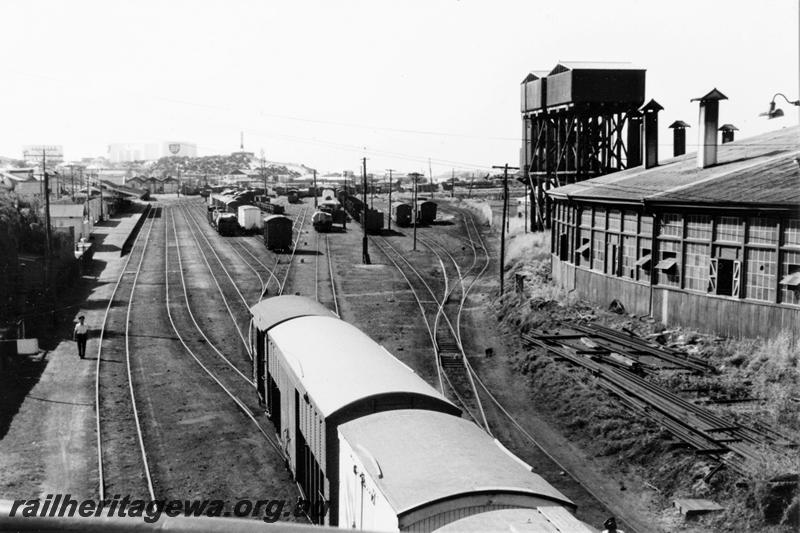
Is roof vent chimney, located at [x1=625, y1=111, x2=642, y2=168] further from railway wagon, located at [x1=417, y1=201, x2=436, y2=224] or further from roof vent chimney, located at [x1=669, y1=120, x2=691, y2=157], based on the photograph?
railway wagon, located at [x1=417, y1=201, x2=436, y2=224]

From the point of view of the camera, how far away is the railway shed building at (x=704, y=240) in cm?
2223

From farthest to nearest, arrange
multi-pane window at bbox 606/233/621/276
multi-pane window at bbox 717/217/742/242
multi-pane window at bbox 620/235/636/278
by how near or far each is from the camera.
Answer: multi-pane window at bbox 606/233/621/276 < multi-pane window at bbox 620/235/636/278 < multi-pane window at bbox 717/217/742/242

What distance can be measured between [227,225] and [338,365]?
53.3m

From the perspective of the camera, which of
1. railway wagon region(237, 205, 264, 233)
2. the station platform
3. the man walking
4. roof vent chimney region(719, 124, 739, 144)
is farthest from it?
railway wagon region(237, 205, 264, 233)

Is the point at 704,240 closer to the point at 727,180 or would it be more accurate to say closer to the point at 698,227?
the point at 698,227

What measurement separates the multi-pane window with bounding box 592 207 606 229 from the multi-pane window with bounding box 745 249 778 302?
356 inches

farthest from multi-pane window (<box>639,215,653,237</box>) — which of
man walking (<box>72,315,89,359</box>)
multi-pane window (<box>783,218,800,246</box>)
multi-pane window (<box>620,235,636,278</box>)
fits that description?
man walking (<box>72,315,89,359</box>)

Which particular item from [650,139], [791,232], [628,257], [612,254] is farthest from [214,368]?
[650,139]

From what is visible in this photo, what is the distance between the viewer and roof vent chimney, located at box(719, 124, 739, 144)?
41.1m

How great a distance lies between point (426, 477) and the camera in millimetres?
8930

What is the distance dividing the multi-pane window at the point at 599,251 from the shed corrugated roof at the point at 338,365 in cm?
1684

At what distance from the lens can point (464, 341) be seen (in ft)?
105

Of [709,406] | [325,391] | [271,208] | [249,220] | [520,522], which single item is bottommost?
[709,406]

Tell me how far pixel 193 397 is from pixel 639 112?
33578 mm
